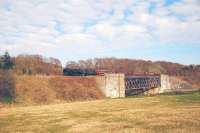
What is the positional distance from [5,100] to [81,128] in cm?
4040

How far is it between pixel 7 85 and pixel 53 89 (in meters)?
11.8

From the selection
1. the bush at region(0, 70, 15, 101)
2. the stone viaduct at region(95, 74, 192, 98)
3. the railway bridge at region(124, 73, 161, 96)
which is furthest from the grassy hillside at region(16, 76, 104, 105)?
the railway bridge at region(124, 73, 161, 96)

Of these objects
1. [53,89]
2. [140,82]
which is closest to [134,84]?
[140,82]

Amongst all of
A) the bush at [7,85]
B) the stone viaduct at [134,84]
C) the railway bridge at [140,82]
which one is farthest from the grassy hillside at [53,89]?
the railway bridge at [140,82]

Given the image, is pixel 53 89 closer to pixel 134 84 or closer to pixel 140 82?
pixel 134 84

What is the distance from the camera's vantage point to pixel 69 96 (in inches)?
2938

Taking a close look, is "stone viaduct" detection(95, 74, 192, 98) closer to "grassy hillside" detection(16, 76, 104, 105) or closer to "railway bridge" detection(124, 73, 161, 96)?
"railway bridge" detection(124, 73, 161, 96)

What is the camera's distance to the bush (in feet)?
211

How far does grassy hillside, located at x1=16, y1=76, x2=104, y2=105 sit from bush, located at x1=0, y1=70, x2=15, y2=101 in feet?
3.69

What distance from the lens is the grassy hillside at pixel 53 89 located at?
66.4 meters

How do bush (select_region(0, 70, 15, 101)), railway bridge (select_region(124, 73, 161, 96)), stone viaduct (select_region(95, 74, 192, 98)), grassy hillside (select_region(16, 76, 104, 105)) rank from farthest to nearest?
railway bridge (select_region(124, 73, 161, 96)) → stone viaduct (select_region(95, 74, 192, 98)) → grassy hillside (select_region(16, 76, 104, 105)) → bush (select_region(0, 70, 15, 101))

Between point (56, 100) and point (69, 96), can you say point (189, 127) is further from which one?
point (69, 96)

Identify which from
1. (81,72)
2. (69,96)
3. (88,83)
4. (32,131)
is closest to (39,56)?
(81,72)

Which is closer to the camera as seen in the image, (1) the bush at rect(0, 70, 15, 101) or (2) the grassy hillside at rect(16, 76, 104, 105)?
(1) the bush at rect(0, 70, 15, 101)
